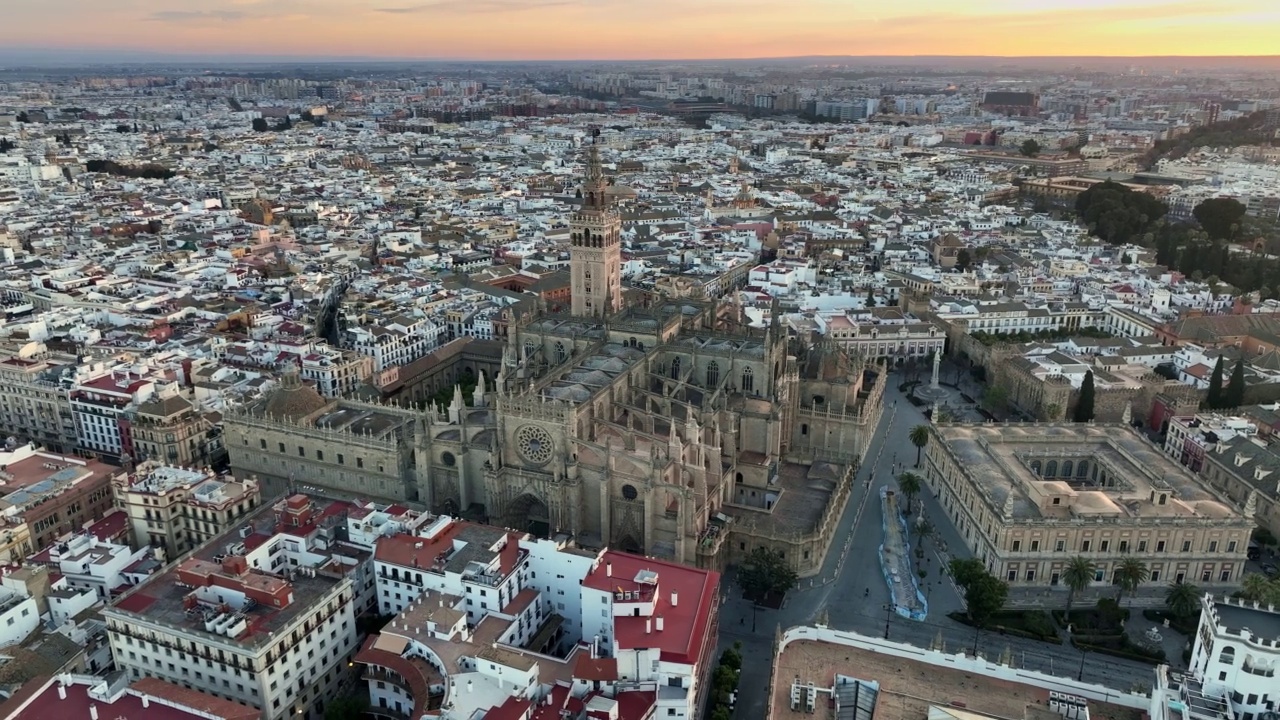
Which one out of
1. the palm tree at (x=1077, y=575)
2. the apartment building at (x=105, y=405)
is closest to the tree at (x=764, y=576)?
the palm tree at (x=1077, y=575)

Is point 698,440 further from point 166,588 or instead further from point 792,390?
point 166,588

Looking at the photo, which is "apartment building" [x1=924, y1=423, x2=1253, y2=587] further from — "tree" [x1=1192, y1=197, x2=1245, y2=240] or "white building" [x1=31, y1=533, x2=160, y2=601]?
"tree" [x1=1192, y1=197, x2=1245, y2=240]

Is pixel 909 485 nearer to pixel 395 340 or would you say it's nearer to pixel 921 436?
pixel 921 436

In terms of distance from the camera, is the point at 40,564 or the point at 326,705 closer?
the point at 326,705

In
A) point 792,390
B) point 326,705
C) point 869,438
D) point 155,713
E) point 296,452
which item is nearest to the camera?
point 155,713

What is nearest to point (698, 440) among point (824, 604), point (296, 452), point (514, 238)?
point (824, 604)

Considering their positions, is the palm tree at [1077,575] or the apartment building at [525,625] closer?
the apartment building at [525,625]

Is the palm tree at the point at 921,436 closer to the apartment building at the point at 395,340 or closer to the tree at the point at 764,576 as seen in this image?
the tree at the point at 764,576
